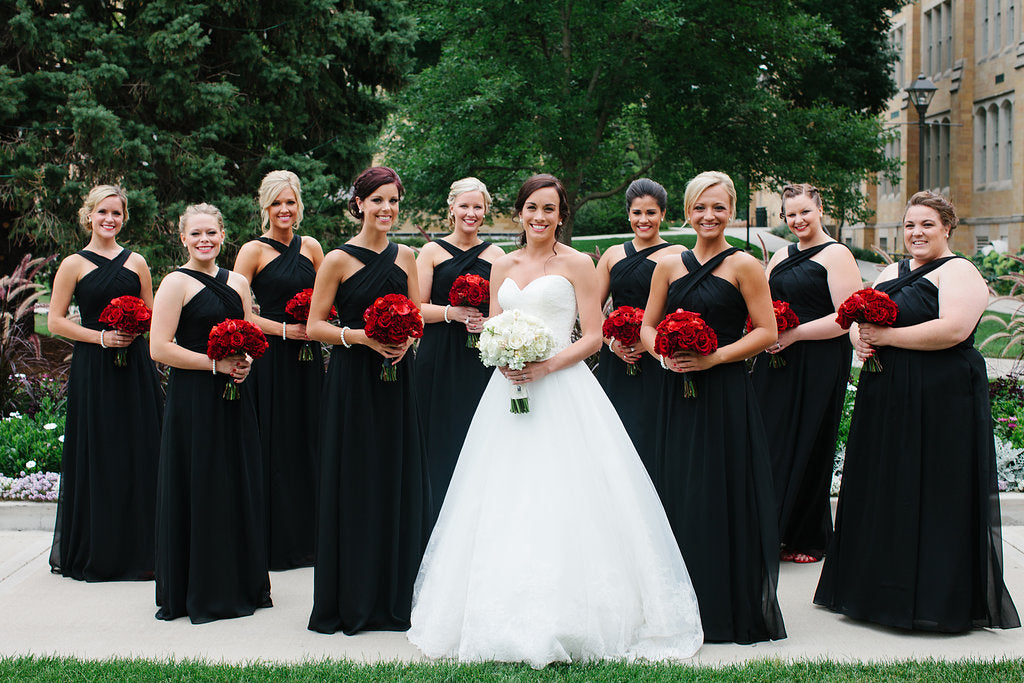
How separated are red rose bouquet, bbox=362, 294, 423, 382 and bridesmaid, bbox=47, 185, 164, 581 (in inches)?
94.7

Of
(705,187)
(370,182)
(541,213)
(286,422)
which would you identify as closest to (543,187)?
(541,213)

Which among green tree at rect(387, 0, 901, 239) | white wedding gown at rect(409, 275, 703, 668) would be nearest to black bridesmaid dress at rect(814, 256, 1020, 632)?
white wedding gown at rect(409, 275, 703, 668)

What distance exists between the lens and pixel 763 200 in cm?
9231

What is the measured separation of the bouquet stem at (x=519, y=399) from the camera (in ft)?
17.2

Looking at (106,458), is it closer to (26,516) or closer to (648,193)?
(26,516)

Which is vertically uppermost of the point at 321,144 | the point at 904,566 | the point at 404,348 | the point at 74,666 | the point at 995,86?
the point at 995,86

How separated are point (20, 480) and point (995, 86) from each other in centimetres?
4239

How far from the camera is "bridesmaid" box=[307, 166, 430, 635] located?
5594 millimetres

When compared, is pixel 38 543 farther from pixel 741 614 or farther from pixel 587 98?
pixel 587 98

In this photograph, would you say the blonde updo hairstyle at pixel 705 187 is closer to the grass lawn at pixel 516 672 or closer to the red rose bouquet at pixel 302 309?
the grass lawn at pixel 516 672

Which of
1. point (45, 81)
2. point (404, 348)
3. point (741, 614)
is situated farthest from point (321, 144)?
point (741, 614)

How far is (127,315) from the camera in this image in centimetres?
662

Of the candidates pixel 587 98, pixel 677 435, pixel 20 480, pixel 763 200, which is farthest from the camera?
pixel 763 200

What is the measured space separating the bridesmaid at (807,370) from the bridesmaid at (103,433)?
174 inches
